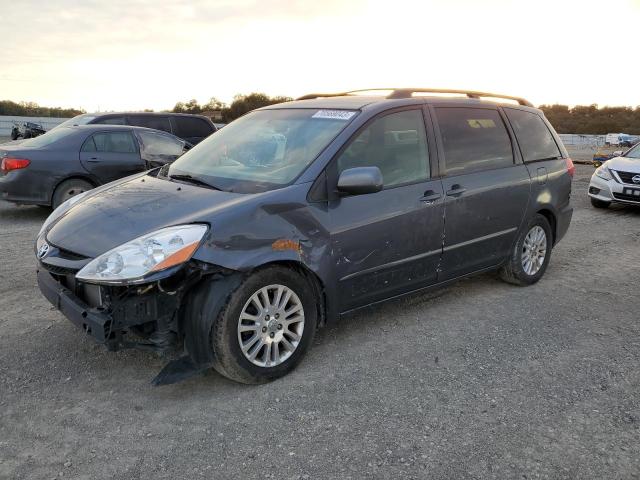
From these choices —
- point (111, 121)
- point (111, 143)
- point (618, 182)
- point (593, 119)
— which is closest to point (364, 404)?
point (111, 143)

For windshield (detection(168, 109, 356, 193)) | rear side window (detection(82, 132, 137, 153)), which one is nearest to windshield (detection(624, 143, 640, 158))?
windshield (detection(168, 109, 356, 193))

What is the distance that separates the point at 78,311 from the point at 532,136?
437 cm

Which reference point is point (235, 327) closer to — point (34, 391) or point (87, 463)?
point (87, 463)

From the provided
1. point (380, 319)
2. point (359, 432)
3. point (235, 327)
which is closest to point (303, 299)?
point (235, 327)

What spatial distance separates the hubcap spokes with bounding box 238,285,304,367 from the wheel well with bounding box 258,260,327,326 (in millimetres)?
143

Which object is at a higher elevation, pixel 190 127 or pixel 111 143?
pixel 190 127

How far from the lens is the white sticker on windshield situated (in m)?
4.12

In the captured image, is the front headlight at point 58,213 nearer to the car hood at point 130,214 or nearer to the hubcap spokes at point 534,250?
the car hood at point 130,214

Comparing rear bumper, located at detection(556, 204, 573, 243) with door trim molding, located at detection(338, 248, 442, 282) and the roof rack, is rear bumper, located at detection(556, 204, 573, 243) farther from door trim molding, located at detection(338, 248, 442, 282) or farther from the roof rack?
door trim molding, located at detection(338, 248, 442, 282)

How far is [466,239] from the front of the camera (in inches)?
185

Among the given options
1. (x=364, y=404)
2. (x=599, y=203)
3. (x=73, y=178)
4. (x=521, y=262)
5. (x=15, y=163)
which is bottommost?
(x=364, y=404)

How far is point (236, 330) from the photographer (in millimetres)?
3305

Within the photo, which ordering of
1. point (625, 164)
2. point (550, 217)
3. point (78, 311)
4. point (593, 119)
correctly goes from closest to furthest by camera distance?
point (78, 311), point (550, 217), point (625, 164), point (593, 119)

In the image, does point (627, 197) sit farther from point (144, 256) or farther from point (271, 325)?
point (144, 256)
